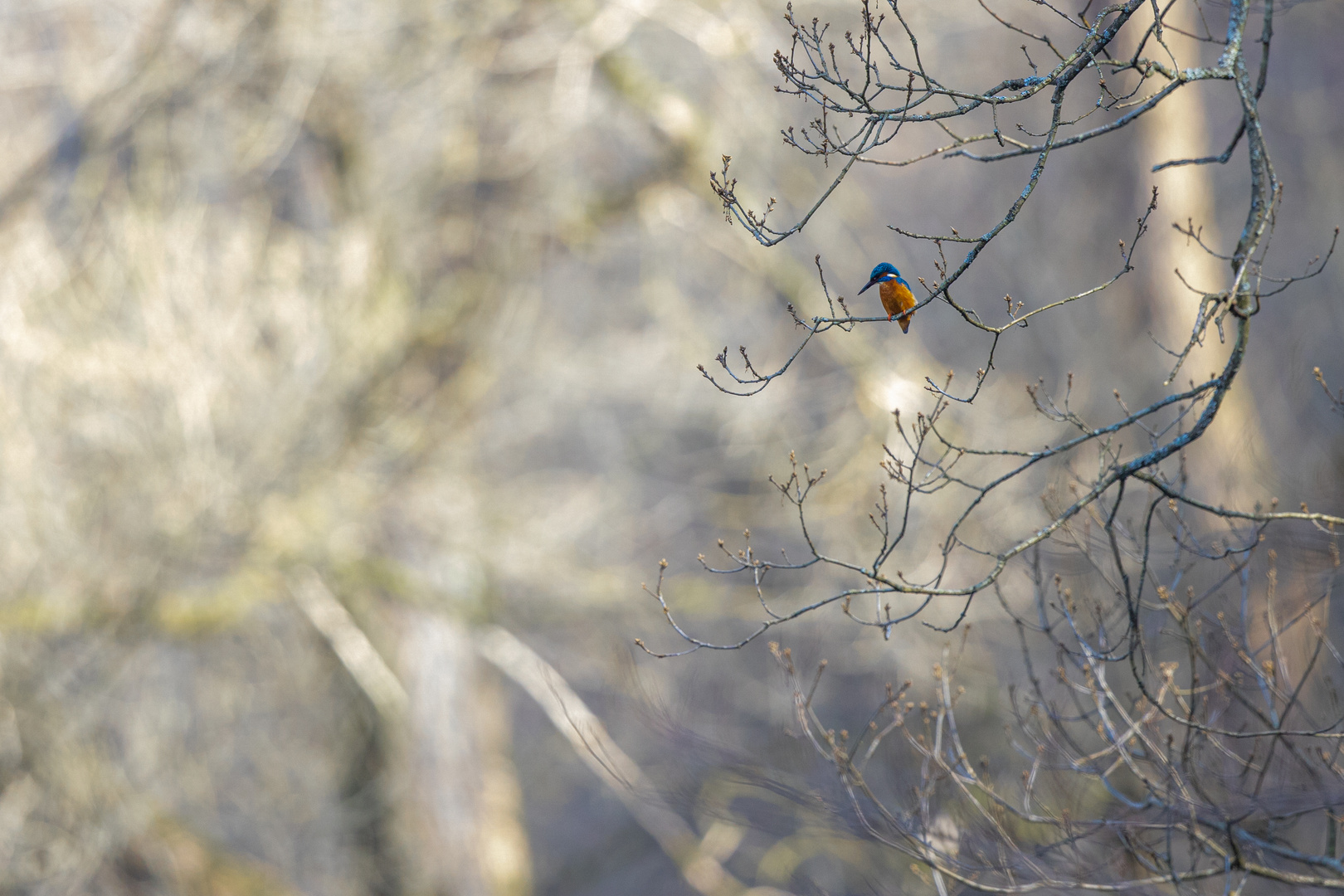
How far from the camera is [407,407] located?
6.59 m

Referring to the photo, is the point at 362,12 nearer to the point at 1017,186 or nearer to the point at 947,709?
the point at 947,709

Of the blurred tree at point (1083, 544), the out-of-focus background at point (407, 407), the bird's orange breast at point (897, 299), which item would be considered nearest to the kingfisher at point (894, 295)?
the bird's orange breast at point (897, 299)

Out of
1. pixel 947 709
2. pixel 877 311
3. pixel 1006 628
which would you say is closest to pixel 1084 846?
pixel 947 709

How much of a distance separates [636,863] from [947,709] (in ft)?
35.9

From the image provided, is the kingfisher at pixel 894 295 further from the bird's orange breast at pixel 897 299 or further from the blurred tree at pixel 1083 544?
the blurred tree at pixel 1083 544

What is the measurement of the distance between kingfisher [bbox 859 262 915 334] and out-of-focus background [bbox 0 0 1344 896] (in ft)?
5.34

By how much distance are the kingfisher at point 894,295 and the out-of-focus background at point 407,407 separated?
5.34ft

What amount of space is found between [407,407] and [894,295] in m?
5.04

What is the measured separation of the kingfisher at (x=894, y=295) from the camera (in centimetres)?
205

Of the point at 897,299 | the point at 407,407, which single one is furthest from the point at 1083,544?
the point at 407,407

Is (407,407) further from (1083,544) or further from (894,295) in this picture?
(894,295)

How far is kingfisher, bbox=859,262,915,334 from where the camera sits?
205 cm

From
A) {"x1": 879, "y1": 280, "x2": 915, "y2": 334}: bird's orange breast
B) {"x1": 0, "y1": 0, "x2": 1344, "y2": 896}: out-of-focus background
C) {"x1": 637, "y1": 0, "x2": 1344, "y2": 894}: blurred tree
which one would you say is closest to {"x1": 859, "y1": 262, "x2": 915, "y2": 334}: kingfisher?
{"x1": 879, "y1": 280, "x2": 915, "y2": 334}: bird's orange breast

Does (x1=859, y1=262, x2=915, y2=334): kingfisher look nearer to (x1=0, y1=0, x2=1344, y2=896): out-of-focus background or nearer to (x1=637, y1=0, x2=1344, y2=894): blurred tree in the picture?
(x1=637, y1=0, x2=1344, y2=894): blurred tree
